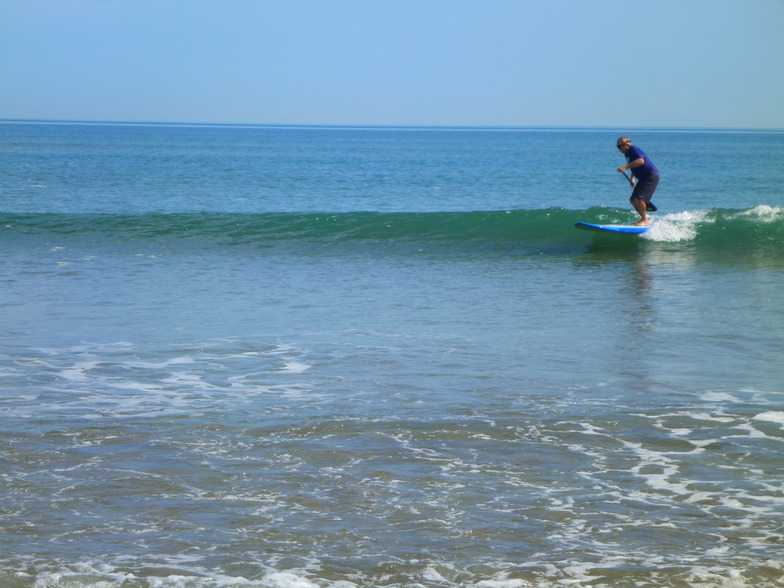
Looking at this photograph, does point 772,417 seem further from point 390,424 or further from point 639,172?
point 639,172

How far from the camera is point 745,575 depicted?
4.01 metres

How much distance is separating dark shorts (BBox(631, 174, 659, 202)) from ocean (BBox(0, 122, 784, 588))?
1.53m

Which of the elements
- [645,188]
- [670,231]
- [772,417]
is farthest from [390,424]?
[670,231]

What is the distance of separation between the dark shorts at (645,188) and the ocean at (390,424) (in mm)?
1525

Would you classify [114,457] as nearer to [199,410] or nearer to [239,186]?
[199,410]

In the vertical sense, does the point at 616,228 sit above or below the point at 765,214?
below

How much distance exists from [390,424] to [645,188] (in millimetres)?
11314

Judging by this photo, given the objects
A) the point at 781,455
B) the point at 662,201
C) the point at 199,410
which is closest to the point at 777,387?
the point at 781,455

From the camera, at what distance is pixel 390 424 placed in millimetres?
6207

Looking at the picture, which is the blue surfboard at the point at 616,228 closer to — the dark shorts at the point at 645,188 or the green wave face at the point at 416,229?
the green wave face at the point at 416,229

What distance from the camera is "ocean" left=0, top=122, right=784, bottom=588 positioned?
4.25m

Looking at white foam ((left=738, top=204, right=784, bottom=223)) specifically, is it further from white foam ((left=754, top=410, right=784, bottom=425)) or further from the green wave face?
white foam ((left=754, top=410, right=784, bottom=425))

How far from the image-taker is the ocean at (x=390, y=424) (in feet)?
13.9

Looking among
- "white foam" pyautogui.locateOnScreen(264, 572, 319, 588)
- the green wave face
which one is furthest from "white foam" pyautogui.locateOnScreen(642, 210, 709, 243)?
"white foam" pyautogui.locateOnScreen(264, 572, 319, 588)
